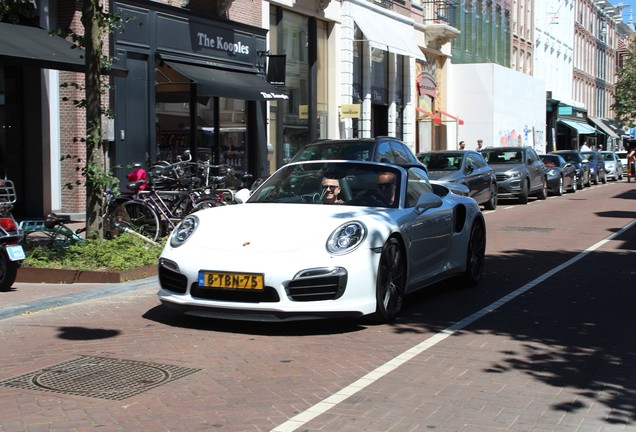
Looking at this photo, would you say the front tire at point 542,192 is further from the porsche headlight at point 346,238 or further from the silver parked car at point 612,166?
the porsche headlight at point 346,238

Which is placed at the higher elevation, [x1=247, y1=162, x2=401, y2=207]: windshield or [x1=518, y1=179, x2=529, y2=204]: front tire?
[x1=247, y1=162, x2=401, y2=207]: windshield

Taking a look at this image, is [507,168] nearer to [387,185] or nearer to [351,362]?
[387,185]

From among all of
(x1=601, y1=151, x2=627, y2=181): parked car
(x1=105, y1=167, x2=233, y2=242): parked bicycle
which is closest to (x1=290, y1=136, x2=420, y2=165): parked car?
(x1=105, y1=167, x2=233, y2=242): parked bicycle

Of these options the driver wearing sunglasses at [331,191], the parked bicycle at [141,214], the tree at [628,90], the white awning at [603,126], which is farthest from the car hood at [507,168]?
the white awning at [603,126]

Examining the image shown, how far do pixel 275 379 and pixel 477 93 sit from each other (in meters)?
37.6

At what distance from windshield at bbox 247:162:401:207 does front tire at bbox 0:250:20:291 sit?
2757 millimetres

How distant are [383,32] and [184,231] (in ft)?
81.3

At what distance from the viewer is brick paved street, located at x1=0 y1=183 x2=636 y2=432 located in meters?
4.91

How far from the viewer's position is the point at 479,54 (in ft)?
152

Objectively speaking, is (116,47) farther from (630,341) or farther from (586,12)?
(586,12)

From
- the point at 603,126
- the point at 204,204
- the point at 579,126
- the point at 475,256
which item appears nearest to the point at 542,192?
the point at 204,204

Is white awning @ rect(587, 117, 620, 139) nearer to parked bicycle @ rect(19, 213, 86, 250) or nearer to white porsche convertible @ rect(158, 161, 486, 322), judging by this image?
parked bicycle @ rect(19, 213, 86, 250)

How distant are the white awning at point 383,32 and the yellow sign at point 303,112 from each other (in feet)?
11.7

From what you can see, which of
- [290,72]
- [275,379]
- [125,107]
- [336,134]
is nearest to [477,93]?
[336,134]
